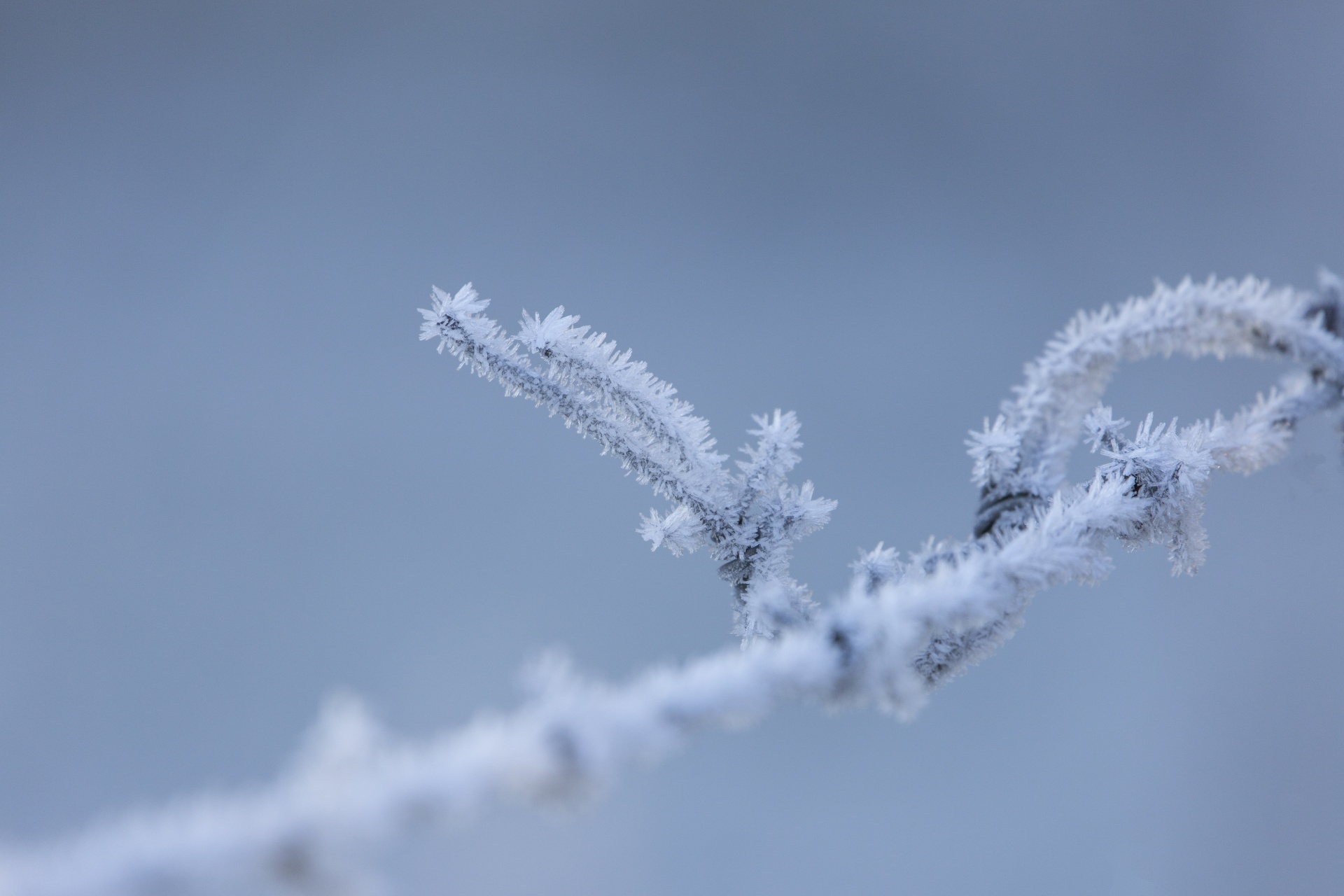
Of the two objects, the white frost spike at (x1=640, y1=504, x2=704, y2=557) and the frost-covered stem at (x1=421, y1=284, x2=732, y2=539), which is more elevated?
the frost-covered stem at (x1=421, y1=284, x2=732, y2=539)

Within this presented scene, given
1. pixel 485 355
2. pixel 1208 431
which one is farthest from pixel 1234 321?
pixel 485 355

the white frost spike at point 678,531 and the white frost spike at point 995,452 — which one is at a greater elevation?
the white frost spike at point 995,452

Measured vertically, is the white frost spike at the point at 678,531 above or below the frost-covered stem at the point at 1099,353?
below

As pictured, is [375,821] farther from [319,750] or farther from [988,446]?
[988,446]

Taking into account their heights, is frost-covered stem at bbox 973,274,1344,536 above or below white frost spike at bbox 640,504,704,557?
above

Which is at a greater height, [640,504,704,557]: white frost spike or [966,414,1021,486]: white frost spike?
[966,414,1021,486]: white frost spike

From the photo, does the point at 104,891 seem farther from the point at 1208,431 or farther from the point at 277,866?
the point at 1208,431
